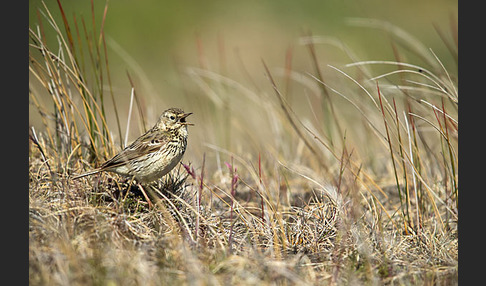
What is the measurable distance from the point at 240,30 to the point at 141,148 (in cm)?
984

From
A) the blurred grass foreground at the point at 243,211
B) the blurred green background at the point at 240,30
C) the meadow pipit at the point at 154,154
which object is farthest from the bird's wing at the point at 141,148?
the blurred green background at the point at 240,30

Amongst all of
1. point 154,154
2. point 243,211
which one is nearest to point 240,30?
point 154,154

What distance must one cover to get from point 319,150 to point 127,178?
2161 mm

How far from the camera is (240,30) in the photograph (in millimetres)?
14344

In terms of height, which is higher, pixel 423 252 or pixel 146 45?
pixel 146 45

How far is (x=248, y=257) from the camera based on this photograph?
150 inches

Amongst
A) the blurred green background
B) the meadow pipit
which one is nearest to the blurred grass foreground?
the meadow pipit

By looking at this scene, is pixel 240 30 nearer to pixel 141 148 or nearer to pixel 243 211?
pixel 141 148

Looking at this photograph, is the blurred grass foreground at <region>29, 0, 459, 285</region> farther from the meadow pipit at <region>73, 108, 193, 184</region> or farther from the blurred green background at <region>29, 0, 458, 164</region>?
the blurred green background at <region>29, 0, 458, 164</region>

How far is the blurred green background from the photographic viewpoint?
41.4ft

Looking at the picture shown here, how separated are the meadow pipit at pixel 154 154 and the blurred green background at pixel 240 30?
6669 millimetres

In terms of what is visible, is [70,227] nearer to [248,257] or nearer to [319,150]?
[248,257]

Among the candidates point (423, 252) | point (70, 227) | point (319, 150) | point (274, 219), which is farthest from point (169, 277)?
point (319, 150)

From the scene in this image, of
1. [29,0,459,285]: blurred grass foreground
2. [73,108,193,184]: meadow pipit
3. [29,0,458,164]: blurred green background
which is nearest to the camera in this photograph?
[29,0,459,285]: blurred grass foreground
